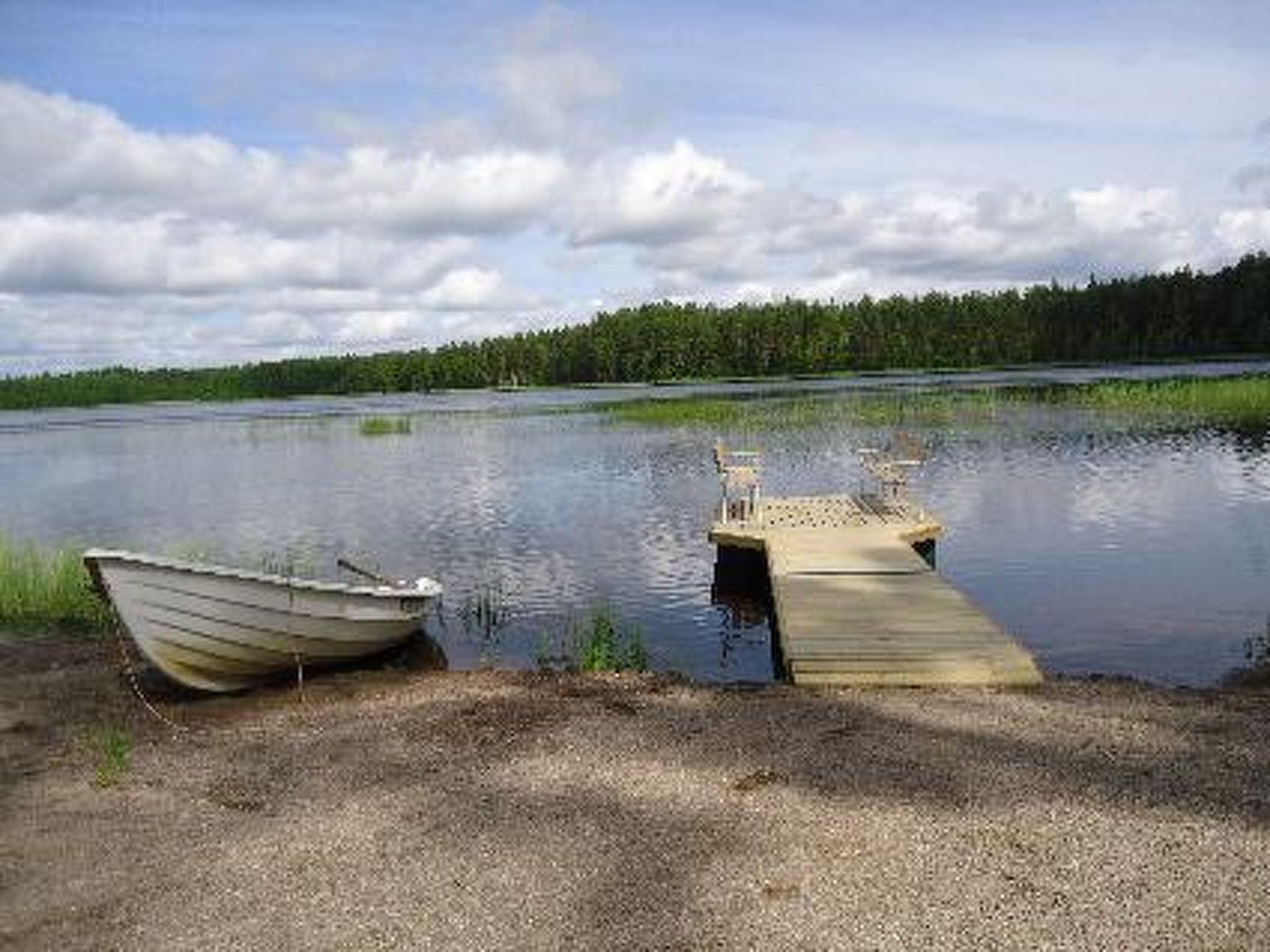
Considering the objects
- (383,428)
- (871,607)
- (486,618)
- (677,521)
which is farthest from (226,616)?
(383,428)

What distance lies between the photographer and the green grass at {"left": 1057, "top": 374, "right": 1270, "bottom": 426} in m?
45.2

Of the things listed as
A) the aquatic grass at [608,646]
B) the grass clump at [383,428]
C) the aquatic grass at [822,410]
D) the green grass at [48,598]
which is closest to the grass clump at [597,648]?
the aquatic grass at [608,646]

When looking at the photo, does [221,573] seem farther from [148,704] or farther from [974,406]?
[974,406]

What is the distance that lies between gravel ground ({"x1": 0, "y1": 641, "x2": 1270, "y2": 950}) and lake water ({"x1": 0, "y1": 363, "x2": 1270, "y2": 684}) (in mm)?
4525

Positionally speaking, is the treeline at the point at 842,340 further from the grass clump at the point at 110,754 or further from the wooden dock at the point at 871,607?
the grass clump at the point at 110,754

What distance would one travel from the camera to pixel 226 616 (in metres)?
12.5

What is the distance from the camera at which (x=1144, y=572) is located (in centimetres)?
1920

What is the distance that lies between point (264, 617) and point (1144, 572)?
1434cm

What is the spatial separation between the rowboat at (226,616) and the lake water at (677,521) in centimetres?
273

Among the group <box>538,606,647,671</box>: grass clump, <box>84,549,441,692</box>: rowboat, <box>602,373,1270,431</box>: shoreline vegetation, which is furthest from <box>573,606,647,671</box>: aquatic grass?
<box>602,373,1270,431</box>: shoreline vegetation

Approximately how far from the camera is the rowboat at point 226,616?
11984mm

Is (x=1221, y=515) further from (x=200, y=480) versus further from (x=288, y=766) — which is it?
(x=200, y=480)

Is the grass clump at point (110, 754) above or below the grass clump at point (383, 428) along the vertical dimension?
below

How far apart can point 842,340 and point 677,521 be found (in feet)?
365
